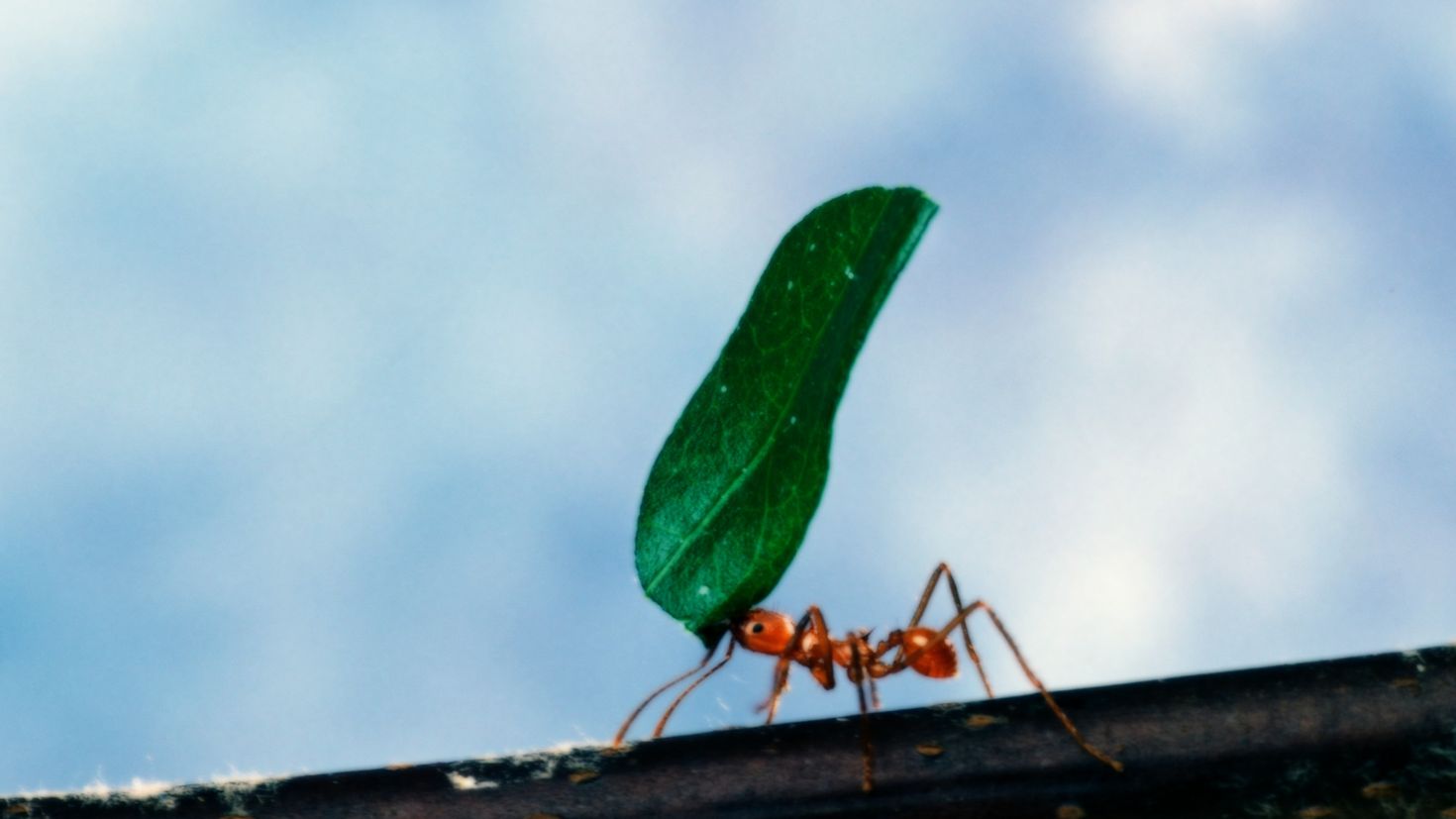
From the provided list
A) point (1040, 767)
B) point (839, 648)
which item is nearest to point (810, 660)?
point (839, 648)

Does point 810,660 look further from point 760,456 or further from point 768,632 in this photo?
point 760,456

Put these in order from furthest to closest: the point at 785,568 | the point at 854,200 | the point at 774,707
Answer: the point at 774,707, the point at 785,568, the point at 854,200

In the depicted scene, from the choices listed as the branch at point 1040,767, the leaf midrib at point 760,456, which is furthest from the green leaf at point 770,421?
the branch at point 1040,767

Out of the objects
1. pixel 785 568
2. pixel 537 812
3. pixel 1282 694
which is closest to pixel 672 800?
pixel 537 812

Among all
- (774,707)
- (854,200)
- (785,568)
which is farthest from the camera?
(774,707)

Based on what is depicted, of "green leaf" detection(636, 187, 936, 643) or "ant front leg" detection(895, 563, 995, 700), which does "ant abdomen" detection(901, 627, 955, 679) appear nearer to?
"ant front leg" detection(895, 563, 995, 700)

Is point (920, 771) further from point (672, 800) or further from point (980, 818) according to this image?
point (672, 800)
